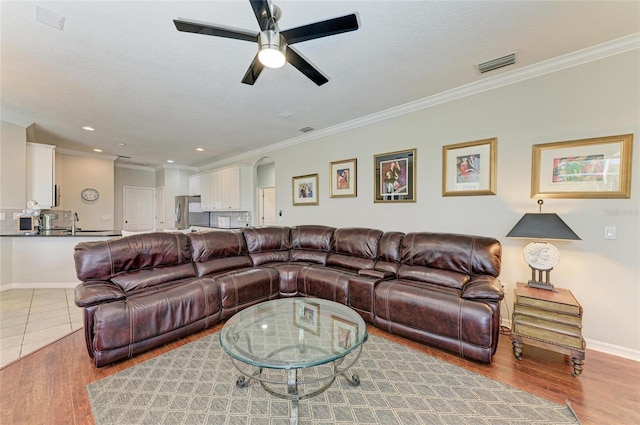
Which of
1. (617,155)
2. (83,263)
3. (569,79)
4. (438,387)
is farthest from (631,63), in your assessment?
(83,263)

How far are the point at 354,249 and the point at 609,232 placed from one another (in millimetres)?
2531

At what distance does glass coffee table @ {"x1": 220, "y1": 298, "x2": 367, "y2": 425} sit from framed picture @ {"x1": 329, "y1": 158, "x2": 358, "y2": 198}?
91.1 inches

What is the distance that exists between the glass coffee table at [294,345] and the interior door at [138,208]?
747 cm

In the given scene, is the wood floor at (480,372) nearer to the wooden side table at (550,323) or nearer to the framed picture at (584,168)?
the wooden side table at (550,323)

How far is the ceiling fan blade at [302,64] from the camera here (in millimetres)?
1916

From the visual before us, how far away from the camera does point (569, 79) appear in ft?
8.25

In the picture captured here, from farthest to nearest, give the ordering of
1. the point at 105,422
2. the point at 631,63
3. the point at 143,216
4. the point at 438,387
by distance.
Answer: the point at 143,216, the point at 631,63, the point at 438,387, the point at 105,422

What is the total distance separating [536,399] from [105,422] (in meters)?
2.82

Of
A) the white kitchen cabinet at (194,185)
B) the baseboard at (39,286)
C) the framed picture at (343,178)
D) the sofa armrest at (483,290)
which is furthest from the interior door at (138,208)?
the sofa armrest at (483,290)

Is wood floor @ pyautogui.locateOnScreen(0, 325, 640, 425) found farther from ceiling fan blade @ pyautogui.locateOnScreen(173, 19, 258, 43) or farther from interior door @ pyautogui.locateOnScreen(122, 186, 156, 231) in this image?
interior door @ pyautogui.locateOnScreen(122, 186, 156, 231)

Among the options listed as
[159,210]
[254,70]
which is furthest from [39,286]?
[254,70]

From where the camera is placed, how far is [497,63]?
2.58 metres

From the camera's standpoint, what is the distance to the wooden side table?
6.57 feet

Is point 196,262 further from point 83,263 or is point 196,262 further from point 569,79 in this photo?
point 569,79
